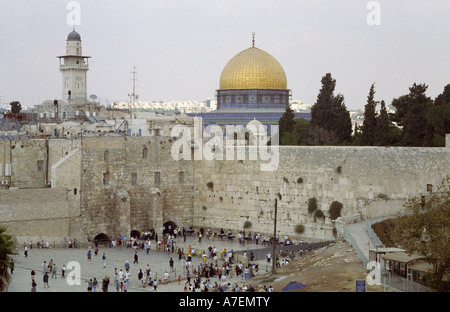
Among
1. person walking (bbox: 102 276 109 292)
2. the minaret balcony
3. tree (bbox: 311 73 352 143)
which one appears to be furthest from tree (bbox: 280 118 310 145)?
the minaret balcony

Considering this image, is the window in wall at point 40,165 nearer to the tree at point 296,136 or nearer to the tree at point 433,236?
the tree at point 296,136

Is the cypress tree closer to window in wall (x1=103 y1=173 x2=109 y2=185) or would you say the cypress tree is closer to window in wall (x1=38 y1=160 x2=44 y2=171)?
window in wall (x1=103 y1=173 x2=109 y2=185)

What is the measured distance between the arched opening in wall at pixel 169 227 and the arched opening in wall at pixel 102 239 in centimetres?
317

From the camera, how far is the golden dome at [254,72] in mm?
51750

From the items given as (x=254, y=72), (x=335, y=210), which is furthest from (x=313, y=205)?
(x=254, y=72)

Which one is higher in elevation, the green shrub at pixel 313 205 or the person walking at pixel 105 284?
the green shrub at pixel 313 205

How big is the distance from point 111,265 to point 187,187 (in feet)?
32.0

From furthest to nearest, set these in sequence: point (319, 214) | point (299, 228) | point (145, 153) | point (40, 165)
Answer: point (40, 165) → point (145, 153) → point (299, 228) → point (319, 214)

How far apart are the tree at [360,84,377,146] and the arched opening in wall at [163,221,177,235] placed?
33.6ft

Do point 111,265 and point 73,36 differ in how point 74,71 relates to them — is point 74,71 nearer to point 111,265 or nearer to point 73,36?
point 73,36

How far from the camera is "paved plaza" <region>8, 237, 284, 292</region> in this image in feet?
77.5

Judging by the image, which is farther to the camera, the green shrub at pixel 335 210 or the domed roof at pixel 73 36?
the domed roof at pixel 73 36

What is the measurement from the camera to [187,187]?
36656mm

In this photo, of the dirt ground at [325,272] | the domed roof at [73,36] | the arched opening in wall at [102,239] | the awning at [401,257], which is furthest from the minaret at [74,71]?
the awning at [401,257]
